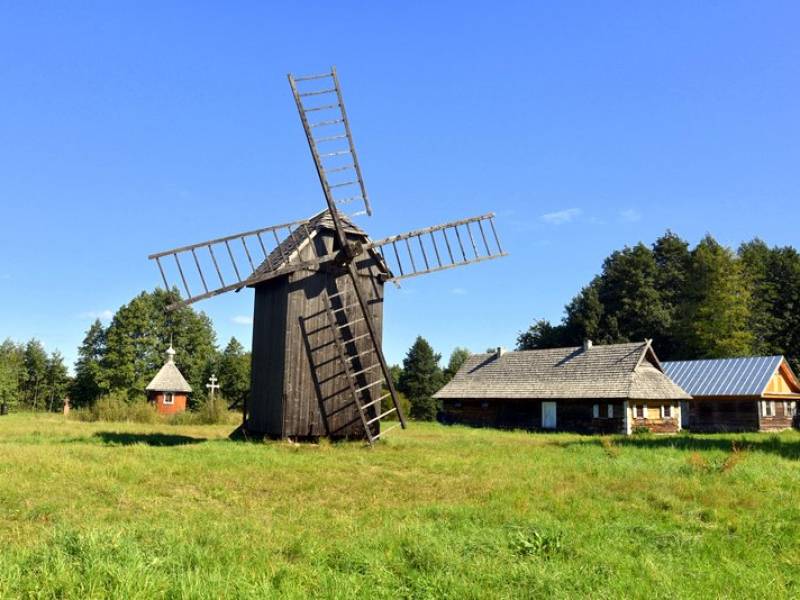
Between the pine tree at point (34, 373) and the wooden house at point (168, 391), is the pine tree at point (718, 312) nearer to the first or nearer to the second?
the wooden house at point (168, 391)

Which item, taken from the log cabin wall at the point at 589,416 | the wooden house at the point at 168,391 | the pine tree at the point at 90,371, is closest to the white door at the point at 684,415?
the log cabin wall at the point at 589,416

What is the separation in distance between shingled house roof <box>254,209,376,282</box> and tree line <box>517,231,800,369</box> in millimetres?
41171

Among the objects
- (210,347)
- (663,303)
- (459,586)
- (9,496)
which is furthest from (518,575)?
(210,347)

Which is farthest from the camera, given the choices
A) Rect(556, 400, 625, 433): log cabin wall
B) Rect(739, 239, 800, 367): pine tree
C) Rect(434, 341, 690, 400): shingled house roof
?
Rect(739, 239, 800, 367): pine tree

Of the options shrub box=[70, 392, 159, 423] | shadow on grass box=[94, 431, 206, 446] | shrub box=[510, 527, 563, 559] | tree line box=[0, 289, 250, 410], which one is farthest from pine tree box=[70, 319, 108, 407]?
shrub box=[510, 527, 563, 559]

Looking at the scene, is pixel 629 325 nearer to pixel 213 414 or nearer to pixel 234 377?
pixel 234 377

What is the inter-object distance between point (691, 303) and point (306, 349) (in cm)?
4584

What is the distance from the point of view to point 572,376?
117ft

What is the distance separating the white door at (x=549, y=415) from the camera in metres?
35.1

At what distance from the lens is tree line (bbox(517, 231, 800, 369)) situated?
169ft

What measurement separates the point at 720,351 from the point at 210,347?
168ft

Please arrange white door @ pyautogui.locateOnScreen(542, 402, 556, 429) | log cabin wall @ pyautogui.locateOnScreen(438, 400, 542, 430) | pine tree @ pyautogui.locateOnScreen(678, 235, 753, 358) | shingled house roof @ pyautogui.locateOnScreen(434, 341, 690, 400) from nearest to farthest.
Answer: shingled house roof @ pyautogui.locateOnScreen(434, 341, 690, 400)
white door @ pyautogui.locateOnScreen(542, 402, 556, 429)
log cabin wall @ pyautogui.locateOnScreen(438, 400, 542, 430)
pine tree @ pyautogui.locateOnScreen(678, 235, 753, 358)

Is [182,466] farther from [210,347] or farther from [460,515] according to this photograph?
[210,347]

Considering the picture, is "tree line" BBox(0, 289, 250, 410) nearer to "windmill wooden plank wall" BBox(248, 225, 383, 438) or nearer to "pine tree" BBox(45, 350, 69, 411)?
"pine tree" BBox(45, 350, 69, 411)
